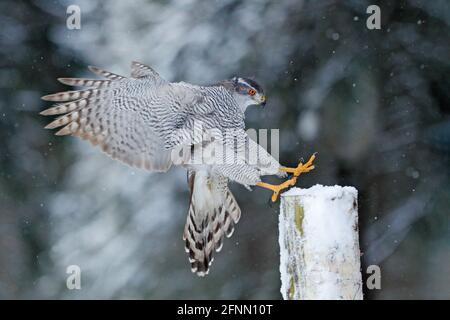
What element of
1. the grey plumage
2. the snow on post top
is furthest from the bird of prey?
the snow on post top

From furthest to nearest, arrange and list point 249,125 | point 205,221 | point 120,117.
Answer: point 249,125, point 205,221, point 120,117

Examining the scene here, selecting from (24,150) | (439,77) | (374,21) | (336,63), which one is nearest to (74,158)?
(24,150)

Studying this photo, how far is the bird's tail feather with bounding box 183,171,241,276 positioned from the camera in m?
3.76

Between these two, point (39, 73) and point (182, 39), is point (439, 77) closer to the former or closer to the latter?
point (182, 39)

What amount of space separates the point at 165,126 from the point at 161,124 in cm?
3

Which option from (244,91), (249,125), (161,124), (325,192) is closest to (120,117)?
(161,124)

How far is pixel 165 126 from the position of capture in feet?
11.1

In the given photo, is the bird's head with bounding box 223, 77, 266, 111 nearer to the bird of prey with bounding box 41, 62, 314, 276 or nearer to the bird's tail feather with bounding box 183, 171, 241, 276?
the bird of prey with bounding box 41, 62, 314, 276

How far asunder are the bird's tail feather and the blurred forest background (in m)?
1.01

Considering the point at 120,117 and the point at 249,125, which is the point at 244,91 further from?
the point at 249,125

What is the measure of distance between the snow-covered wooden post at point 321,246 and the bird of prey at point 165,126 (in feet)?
1.84

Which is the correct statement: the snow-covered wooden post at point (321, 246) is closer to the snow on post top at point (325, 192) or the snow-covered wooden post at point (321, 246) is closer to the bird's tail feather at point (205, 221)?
the snow on post top at point (325, 192)

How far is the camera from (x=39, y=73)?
4938 mm

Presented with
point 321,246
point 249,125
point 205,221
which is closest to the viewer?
point 321,246
